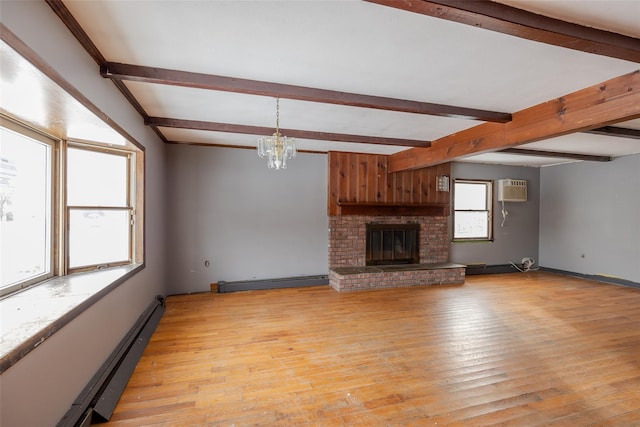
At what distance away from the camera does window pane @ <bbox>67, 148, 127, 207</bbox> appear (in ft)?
8.67

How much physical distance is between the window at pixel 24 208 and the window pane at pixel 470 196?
21.6 ft

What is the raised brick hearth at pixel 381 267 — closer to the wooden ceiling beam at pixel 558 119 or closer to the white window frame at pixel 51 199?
the wooden ceiling beam at pixel 558 119

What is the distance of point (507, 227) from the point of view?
678 centimetres

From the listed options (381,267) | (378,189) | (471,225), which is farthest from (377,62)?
(471,225)

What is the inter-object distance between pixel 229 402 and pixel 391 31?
2660 mm

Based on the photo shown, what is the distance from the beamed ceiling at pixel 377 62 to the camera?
1558 mm

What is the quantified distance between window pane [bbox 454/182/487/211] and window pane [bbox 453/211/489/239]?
16 centimetres

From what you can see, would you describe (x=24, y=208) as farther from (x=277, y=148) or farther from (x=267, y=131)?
(x=267, y=131)

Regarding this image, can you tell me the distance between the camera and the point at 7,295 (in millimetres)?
1905

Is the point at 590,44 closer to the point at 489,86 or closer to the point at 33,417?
the point at 489,86

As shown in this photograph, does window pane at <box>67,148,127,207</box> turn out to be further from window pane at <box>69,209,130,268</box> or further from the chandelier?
the chandelier

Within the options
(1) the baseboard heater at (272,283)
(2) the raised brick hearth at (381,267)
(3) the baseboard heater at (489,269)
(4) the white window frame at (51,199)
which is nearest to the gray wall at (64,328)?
(4) the white window frame at (51,199)

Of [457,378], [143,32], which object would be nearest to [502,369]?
[457,378]

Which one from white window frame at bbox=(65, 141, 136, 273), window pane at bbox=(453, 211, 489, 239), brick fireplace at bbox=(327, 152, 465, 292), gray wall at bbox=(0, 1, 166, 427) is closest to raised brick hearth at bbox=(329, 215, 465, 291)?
brick fireplace at bbox=(327, 152, 465, 292)
